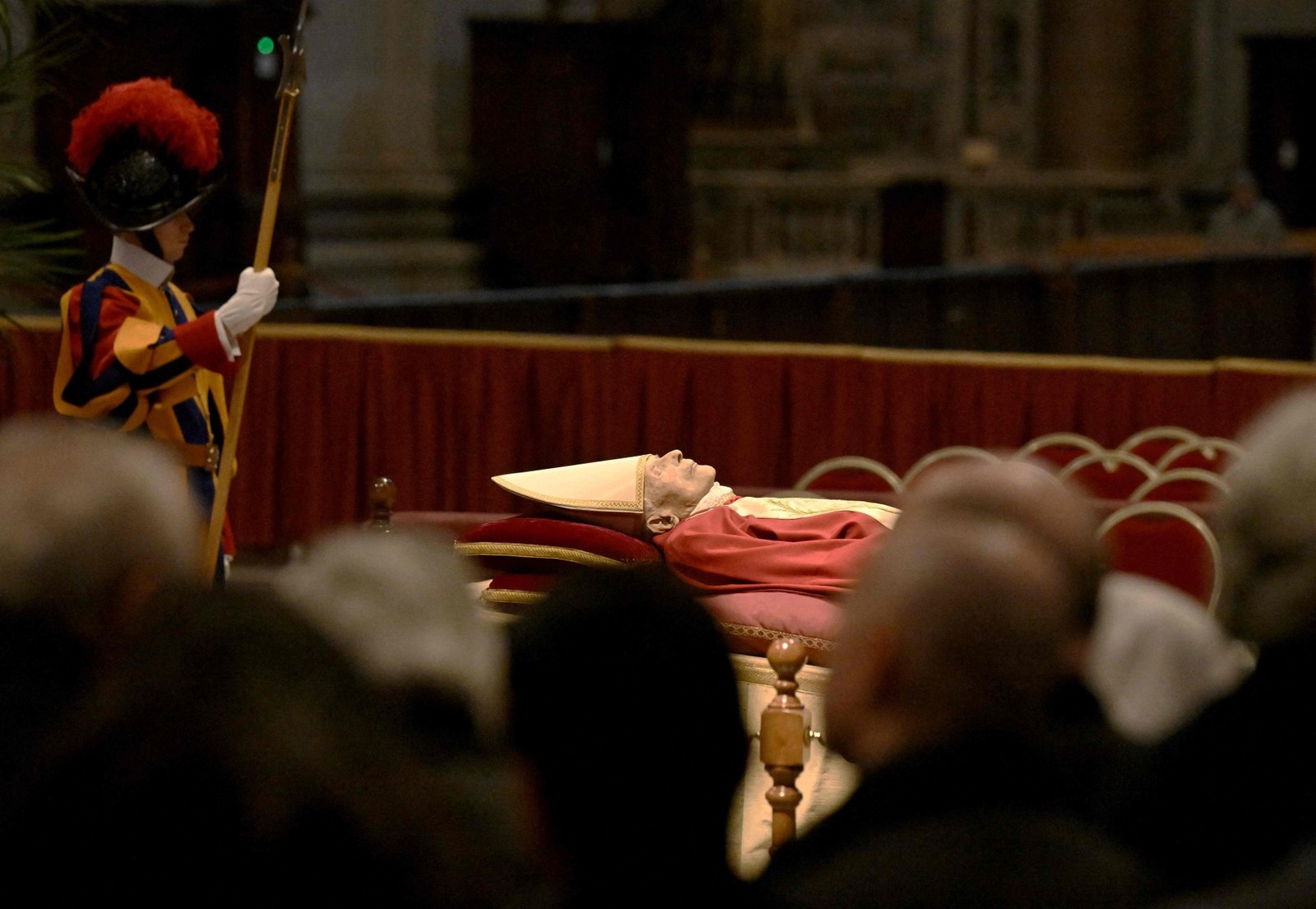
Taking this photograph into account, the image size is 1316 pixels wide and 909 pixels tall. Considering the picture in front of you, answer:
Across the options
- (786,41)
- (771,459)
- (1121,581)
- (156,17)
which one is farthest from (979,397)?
(786,41)

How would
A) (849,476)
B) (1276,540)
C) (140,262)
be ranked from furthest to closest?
(849,476)
(140,262)
(1276,540)

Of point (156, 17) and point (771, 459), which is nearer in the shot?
point (771, 459)

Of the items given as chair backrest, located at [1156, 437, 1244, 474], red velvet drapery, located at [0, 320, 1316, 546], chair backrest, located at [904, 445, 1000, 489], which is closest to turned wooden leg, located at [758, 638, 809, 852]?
chair backrest, located at [904, 445, 1000, 489]

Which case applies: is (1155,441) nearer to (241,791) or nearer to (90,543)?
(90,543)

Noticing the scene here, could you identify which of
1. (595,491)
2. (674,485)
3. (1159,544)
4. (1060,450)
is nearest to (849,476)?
(1060,450)

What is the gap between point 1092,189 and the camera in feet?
47.6

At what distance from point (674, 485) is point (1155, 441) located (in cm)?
295

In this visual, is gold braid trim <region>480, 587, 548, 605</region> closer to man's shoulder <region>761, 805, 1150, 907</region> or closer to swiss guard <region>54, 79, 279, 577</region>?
swiss guard <region>54, 79, 279, 577</region>

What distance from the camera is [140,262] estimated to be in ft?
15.2

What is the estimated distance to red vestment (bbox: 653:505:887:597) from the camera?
4.45 meters

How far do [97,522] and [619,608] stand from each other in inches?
18.7

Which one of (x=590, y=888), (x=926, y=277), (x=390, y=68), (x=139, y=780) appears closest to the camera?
(x=139, y=780)

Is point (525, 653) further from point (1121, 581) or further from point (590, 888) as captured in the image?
point (1121, 581)

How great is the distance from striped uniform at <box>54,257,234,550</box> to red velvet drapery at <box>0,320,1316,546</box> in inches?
81.7
